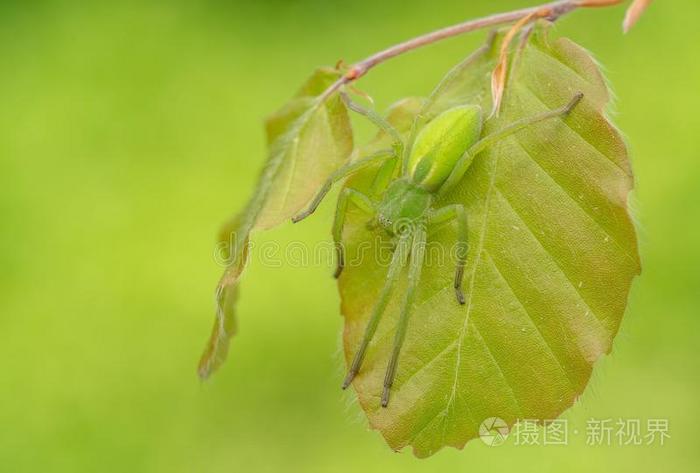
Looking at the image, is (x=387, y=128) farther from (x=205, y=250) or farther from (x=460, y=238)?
(x=205, y=250)

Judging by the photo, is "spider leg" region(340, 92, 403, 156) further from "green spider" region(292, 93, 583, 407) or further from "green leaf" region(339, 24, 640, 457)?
"green leaf" region(339, 24, 640, 457)

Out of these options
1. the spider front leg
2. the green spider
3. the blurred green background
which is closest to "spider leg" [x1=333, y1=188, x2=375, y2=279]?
the green spider

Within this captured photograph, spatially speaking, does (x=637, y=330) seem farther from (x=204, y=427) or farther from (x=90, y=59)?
(x=90, y=59)

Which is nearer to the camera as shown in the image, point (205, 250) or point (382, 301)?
point (382, 301)

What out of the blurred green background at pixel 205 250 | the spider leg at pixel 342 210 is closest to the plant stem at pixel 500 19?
the spider leg at pixel 342 210

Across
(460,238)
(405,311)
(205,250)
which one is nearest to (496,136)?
(460,238)

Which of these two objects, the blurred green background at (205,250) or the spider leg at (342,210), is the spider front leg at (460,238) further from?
the blurred green background at (205,250)

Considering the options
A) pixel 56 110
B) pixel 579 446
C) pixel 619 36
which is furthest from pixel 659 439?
pixel 56 110
